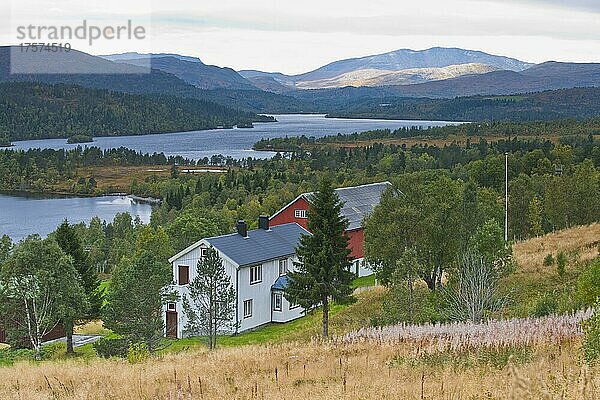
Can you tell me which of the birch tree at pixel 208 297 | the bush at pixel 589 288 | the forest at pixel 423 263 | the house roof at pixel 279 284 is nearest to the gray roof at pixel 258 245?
the house roof at pixel 279 284

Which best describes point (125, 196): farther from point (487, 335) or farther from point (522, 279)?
point (487, 335)

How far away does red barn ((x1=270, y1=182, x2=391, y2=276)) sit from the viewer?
163 feet

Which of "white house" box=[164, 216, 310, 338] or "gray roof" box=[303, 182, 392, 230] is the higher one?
"gray roof" box=[303, 182, 392, 230]

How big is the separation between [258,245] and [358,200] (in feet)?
52.8

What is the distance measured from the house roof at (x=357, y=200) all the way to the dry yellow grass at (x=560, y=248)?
14622 millimetres

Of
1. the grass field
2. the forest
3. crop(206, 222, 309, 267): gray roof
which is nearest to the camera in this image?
the grass field

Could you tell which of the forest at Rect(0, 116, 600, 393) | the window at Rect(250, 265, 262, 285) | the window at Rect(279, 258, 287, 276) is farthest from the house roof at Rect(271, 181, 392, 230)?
the window at Rect(250, 265, 262, 285)

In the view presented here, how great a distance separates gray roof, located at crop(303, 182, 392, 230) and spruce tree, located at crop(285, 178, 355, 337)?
21.0 meters

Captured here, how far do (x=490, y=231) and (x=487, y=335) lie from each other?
14685mm

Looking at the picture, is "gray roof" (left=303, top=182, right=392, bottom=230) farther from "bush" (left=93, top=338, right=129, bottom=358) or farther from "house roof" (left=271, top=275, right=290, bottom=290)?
"bush" (left=93, top=338, right=129, bottom=358)

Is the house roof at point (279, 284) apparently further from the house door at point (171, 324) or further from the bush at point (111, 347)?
the bush at point (111, 347)

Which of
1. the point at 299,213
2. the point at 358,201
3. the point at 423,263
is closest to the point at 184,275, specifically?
the point at 423,263

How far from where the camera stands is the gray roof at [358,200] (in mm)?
51250

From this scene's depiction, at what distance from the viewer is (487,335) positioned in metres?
11.1
